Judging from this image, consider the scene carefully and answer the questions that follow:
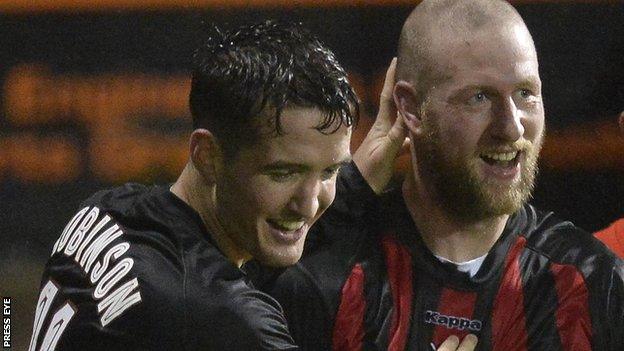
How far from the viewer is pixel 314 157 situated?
184cm

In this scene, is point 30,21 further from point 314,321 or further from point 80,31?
point 314,321

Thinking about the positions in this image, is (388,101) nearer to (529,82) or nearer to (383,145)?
(383,145)

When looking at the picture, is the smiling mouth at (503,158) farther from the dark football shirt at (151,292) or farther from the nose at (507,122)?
the dark football shirt at (151,292)

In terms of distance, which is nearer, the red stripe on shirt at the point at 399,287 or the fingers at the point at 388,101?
the red stripe on shirt at the point at 399,287

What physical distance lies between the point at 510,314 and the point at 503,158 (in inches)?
10.8

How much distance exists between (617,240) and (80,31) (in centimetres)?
140

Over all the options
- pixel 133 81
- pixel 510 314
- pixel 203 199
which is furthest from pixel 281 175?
pixel 133 81

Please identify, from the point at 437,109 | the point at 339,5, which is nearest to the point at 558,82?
the point at 339,5

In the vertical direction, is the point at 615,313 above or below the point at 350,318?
above

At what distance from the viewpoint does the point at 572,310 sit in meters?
2.17

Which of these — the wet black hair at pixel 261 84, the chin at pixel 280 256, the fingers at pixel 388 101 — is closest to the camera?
the wet black hair at pixel 261 84

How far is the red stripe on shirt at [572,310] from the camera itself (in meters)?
2.15

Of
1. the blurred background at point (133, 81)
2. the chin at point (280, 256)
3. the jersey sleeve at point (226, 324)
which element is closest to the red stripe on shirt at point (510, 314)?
the chin at point (280, 256)

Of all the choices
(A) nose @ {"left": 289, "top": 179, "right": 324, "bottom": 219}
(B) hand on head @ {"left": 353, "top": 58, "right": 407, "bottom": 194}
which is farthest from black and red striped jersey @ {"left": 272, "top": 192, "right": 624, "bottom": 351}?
(A) nose @ {"left": 289, "top": 179, "right": 324, "bottom": 219}
